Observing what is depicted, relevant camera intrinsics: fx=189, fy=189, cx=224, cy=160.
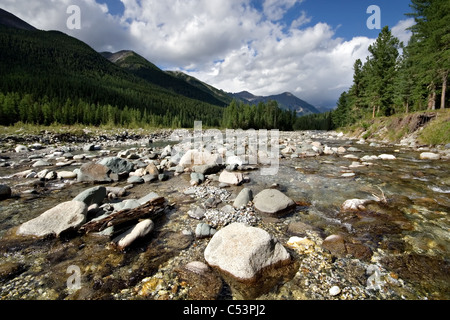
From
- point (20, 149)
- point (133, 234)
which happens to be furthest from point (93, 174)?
point (20, 149)

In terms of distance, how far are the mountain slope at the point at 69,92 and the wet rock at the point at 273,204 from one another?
50917 mm

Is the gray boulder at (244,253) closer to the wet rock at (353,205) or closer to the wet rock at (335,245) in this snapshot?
the wet rock at (335,245)

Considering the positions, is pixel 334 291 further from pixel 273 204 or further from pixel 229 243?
pixel 273 204

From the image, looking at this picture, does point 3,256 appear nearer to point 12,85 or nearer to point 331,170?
point 331,170

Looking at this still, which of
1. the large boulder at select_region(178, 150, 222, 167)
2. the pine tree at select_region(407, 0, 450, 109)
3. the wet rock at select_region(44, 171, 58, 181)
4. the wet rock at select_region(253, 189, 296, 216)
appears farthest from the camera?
the pine tree at select_region(407, 0, 450, 109)

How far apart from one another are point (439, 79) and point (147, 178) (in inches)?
1219

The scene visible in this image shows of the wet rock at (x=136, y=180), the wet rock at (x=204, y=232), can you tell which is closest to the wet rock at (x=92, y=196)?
the wet rock at (x=136, y=180)

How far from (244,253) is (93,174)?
7.90 m

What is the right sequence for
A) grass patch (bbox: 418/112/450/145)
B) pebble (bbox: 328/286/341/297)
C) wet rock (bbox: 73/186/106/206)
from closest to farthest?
pebble (bbox: 328/286/341/297), wet rock (bbox: 73/186/106/206), grass patch (bbox: 418/112/450/145)

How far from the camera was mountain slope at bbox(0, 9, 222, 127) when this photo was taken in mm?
42363

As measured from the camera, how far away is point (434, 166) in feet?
30.8

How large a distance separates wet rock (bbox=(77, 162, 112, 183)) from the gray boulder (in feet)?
22.6

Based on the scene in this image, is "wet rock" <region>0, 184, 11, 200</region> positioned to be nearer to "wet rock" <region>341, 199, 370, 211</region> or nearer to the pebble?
the pebble

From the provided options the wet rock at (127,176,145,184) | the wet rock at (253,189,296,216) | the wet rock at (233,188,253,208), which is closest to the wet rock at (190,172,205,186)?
the wet rock at (127,176,145,184)
